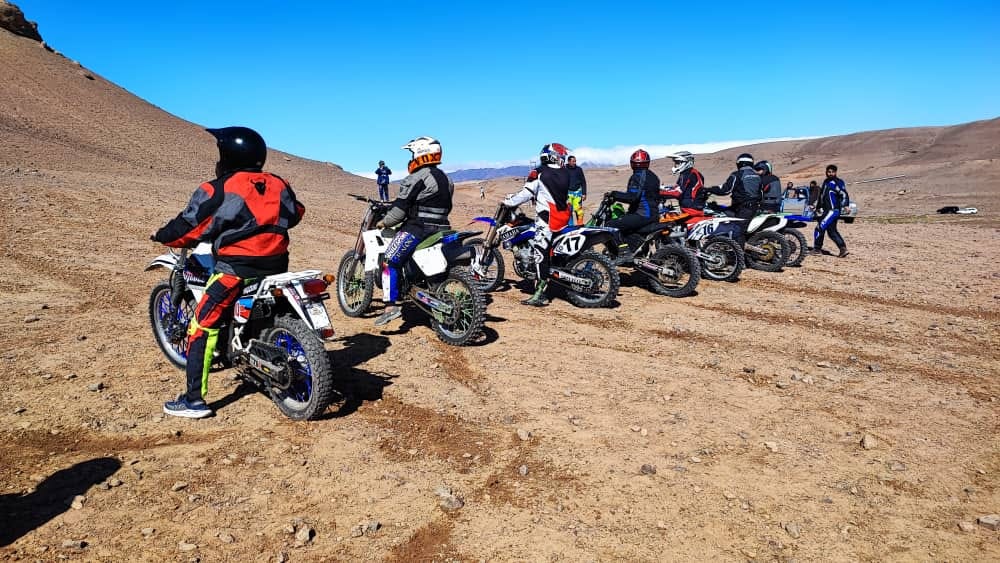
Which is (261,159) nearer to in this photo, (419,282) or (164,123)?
(419,282)

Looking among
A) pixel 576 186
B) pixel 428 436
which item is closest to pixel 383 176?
pixel 576 186

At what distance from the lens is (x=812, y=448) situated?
13.9 feet

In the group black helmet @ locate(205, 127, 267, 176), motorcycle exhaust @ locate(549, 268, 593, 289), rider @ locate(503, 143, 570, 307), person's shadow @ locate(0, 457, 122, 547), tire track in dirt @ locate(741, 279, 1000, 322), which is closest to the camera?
person's shadow @ locate(0, 457, 122, 547)

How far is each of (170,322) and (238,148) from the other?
7.11 ft

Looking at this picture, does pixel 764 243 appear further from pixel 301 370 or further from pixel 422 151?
pixel 301 370

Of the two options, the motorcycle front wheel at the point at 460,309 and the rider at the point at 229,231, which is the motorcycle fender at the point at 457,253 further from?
the rider at the point at 229,231

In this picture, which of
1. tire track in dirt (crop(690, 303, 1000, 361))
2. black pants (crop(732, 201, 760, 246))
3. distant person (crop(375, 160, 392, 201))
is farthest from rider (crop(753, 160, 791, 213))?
distant person (crop(375, 160, 392, 201))

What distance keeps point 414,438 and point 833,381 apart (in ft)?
12.7

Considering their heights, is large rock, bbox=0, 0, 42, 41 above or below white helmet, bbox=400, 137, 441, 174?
above

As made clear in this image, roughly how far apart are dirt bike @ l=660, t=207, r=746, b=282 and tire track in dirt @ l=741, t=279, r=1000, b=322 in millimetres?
396

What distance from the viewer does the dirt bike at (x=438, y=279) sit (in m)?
6.36

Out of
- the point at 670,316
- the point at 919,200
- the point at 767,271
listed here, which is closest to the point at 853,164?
the point at 919,200

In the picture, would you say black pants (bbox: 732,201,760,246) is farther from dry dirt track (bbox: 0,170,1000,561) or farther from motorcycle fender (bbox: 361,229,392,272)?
motorcycle fender (bbox: 361,229,392,272)

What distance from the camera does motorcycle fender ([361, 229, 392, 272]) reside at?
688cm
